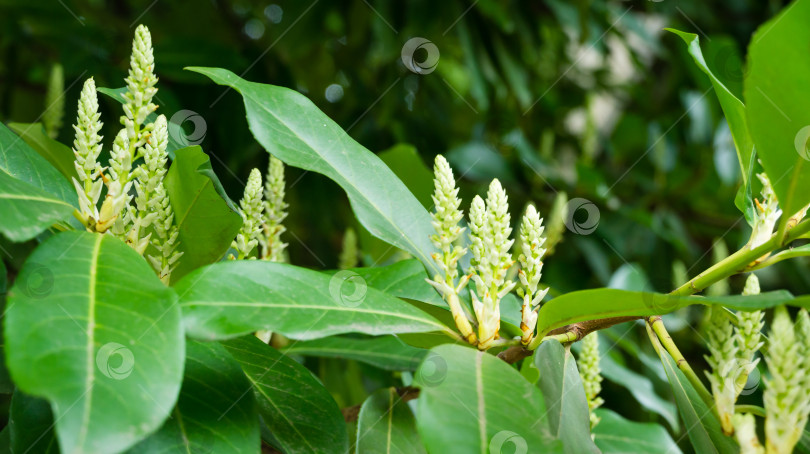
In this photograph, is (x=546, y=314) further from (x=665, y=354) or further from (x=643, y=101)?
(x=643, y=101)

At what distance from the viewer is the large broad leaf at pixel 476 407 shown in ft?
1.20

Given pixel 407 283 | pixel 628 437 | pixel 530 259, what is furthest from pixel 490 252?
pixel 628 437

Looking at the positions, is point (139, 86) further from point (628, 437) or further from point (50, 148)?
point (628, 437)

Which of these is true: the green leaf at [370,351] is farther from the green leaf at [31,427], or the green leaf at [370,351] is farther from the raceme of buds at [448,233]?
the green leaf at [31,427]

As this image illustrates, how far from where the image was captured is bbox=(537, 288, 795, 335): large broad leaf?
391 millimetres

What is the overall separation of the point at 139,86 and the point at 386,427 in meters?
0.33

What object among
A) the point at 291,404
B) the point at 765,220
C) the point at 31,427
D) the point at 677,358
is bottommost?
the point at 31,427

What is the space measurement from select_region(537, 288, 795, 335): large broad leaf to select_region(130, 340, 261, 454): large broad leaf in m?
0.23

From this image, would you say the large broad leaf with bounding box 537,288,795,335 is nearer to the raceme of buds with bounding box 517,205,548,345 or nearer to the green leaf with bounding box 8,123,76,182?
the raceme of buds with bounding box 517,205,548,345

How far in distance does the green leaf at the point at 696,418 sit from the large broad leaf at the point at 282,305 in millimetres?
197

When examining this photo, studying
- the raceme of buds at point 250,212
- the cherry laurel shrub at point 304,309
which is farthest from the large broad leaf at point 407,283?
the raceme of buds at point 250,212

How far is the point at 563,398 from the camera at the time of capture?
1.56 ft

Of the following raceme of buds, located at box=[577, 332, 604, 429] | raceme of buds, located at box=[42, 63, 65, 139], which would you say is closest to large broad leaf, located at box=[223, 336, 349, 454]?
raceme of buds, located at box=[577, 332, 604, 429]

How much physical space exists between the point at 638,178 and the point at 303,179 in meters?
0.98
